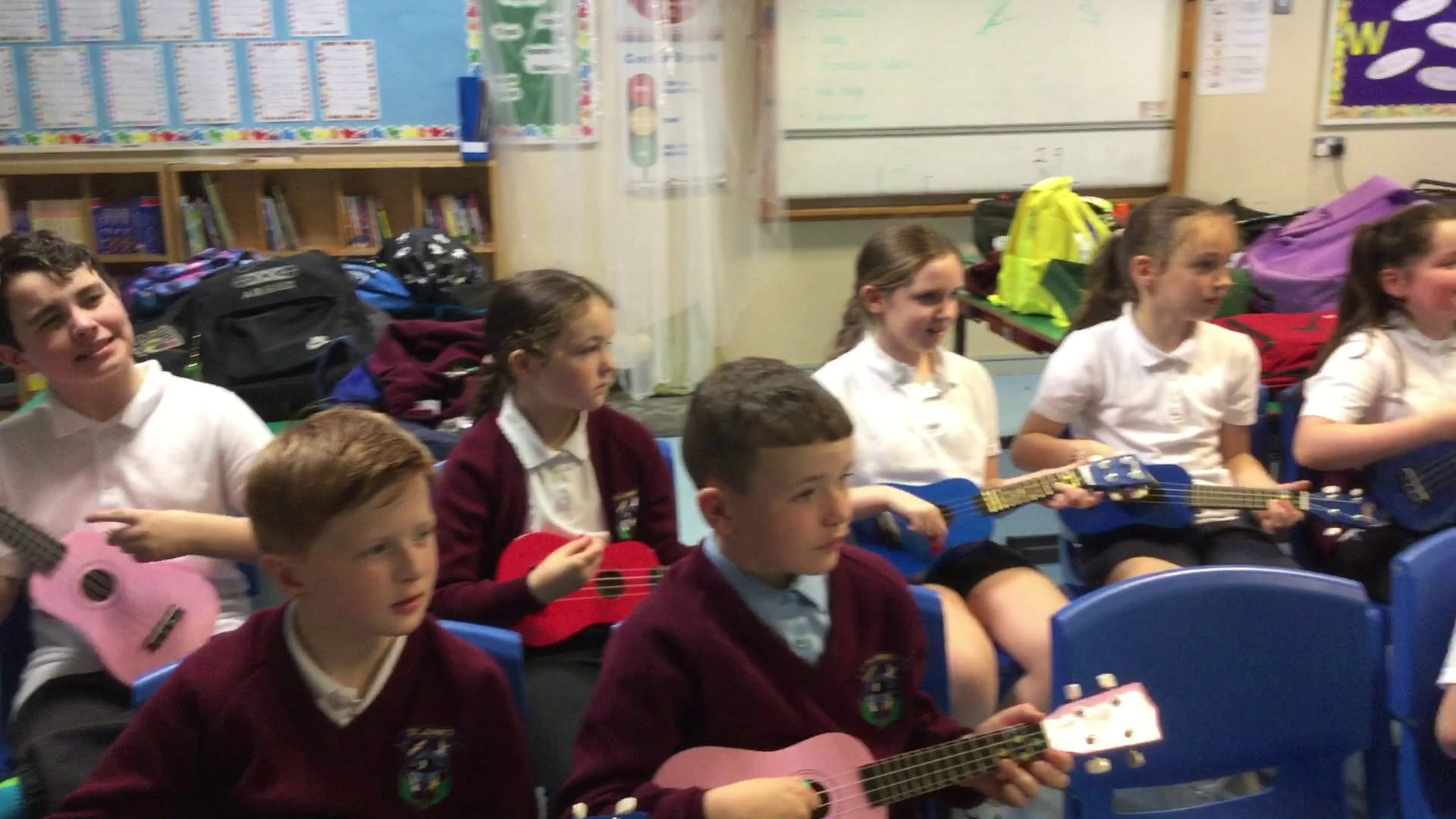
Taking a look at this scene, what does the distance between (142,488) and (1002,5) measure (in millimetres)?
4088

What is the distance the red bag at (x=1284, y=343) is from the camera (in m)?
2.51

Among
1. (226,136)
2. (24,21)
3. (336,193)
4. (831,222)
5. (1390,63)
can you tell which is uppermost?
(24,21)

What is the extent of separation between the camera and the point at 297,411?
299cm

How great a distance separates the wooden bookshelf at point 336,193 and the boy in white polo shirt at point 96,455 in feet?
10.0

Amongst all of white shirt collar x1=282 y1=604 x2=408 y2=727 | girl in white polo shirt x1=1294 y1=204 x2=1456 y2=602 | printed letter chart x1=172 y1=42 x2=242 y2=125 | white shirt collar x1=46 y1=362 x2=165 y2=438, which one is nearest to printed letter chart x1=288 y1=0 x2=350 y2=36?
printed letter chart x1=172 y1=42 x2=242 y2=125

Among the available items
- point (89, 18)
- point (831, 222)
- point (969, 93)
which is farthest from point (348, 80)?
point (969, 93)

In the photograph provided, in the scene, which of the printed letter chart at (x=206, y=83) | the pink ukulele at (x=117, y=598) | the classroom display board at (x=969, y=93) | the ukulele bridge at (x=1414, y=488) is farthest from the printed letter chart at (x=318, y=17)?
the ukulele bridge at (x=1414, y=488)

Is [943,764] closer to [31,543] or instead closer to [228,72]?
[31,543]

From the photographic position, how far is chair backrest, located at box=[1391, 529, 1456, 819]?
1.38 m

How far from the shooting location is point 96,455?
160cm

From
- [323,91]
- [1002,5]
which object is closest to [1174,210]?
[1002,5]

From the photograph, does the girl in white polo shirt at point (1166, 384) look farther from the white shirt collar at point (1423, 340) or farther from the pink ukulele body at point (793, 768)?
the pink ukulele body at point (793, 768)

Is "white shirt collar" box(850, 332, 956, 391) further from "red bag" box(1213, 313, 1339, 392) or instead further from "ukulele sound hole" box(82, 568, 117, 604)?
"ukulele sound hole" box(82, 568, 117, 604)

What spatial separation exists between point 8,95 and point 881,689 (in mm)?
4771
